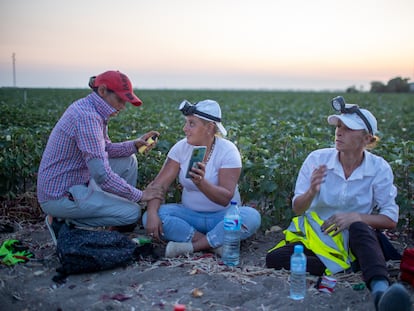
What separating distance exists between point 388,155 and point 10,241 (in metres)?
3.92

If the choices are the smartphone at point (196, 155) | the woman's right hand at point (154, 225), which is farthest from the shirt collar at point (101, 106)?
the woman's right hand at point (154, 225)

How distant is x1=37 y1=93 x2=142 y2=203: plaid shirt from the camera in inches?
159

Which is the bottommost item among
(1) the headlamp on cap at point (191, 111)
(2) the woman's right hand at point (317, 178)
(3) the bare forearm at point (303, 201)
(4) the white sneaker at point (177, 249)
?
(4) the white sneaker at point (177, 249)

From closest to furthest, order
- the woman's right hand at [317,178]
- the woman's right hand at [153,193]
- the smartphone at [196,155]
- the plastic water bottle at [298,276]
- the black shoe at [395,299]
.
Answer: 1. the black shoe at [395,299]
2. the plastic water bottle at [298,276]
3. the woman's right hand at [317,178]
4. the smartphone at [196,155]
5. the woman's right hand at [153,193]

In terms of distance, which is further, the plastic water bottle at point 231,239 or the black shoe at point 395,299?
the plastic water bottle at point 231,239

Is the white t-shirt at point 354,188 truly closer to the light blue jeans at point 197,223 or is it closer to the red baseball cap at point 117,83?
the light blue jeans at point 197,223

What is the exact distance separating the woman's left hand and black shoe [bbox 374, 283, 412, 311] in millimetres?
748

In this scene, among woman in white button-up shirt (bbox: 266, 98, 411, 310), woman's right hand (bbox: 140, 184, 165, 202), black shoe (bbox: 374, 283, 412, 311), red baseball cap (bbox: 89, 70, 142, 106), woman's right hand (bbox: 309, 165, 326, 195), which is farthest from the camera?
woman's right hand (bbox: 140, 184, 165, 202)

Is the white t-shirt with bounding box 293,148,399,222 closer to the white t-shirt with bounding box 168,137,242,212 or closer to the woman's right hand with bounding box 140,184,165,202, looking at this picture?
the white t-shirt with bounding box 168,137,242,212

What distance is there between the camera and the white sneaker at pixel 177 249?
4.24 metres

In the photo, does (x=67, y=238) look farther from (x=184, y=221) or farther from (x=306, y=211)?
(x=306, y=211)

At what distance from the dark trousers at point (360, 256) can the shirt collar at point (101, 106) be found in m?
1.77

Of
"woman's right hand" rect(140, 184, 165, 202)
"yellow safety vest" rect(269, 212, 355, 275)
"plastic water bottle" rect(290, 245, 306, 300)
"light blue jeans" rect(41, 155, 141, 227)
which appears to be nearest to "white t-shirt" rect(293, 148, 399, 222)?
"yellow safety vest" rect(269, 212, 355, 275)

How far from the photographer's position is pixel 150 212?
4.46 m
